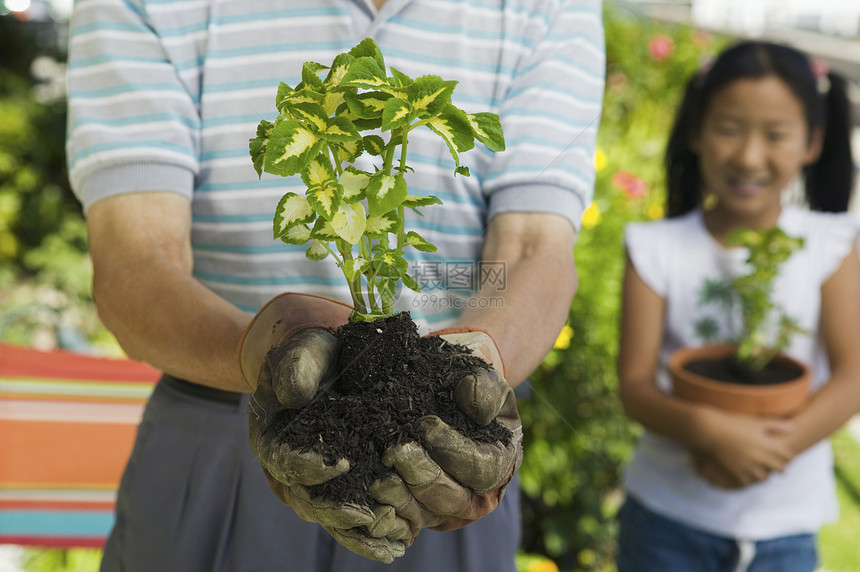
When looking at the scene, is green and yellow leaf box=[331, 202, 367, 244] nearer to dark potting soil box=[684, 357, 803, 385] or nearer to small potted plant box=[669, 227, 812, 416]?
small potted plant box=[669, 227, 812, 416]

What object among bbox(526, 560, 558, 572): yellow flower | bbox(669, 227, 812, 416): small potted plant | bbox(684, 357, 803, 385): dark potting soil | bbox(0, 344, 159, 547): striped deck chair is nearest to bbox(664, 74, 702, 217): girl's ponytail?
bbox(669, 227, 812, 416): small potted plant

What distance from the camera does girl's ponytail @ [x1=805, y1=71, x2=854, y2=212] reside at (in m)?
2.21

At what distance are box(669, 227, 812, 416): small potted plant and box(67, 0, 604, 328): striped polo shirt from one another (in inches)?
30.2

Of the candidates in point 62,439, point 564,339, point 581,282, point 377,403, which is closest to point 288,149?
point 377,403

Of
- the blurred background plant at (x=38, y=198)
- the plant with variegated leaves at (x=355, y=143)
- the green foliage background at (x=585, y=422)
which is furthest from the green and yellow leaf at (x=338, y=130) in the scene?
the blurred background plant at (x=38, y=198)

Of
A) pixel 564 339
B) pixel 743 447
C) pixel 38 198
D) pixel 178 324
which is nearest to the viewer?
pixel 178 324

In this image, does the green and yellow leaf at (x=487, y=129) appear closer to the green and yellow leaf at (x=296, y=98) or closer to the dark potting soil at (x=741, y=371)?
the green and yellow leaf at (x=296, y=98)

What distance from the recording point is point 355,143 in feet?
3.15

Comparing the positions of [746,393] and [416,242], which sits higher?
[416,242]

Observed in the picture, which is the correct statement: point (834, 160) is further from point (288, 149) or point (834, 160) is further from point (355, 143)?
point (288, 149)

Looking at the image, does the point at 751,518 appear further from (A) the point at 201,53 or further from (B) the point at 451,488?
(A) the point at 201,53

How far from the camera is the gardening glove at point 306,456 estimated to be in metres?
0.83

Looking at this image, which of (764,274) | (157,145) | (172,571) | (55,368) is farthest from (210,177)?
(55,368)

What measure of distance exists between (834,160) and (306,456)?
2007 millimetres
